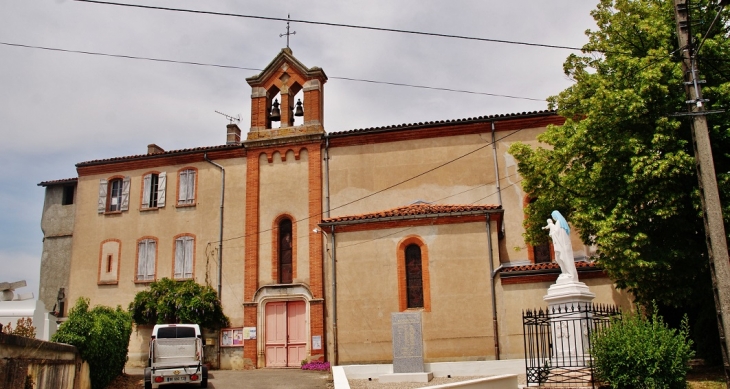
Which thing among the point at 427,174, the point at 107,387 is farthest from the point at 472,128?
the point at 107,387

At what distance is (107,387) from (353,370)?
21.7ft

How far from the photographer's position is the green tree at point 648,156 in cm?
1532

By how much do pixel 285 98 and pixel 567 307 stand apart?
16.1 metres

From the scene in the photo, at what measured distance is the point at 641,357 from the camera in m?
11.5

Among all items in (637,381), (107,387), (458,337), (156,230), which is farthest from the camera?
(156,230)

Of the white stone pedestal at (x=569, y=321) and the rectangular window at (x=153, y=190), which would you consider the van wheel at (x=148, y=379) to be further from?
the rectangular window at (x=153, y=190)

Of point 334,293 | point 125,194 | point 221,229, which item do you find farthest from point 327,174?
point 125,194

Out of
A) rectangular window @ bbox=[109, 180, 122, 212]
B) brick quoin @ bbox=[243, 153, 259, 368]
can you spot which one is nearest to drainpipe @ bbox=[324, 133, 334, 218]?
brick quoin @ bbox=[243, 153, 259, 368]

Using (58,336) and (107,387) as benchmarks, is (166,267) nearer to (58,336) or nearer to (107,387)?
(107,387)

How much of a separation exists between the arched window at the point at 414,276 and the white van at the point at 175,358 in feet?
23.6

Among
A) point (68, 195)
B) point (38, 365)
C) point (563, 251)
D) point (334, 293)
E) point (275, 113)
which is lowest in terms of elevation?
point (38, 365)

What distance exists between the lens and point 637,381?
1147cm

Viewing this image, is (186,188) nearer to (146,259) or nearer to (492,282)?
(146,259)

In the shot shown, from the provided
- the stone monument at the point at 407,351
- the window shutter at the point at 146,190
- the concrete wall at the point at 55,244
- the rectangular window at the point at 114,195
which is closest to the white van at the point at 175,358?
the stone monument at the point at 407,351
